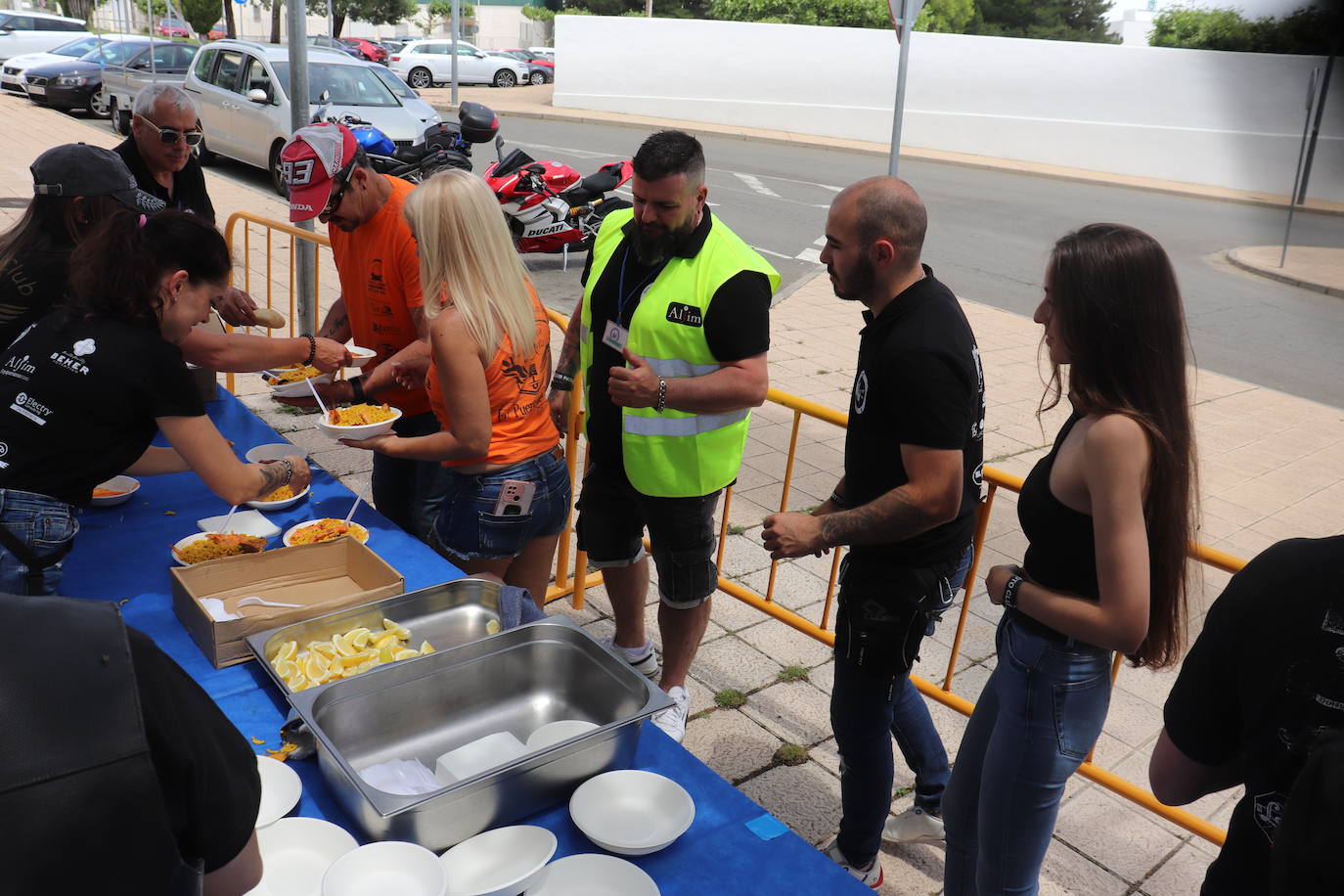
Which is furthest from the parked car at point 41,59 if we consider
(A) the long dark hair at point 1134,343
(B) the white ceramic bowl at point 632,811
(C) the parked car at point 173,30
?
(A) the long dark hair at point 1134,343

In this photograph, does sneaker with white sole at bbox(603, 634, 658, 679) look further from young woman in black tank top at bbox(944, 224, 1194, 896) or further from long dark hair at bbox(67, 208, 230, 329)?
long dark hair at bbox(67, 208, 230, 329)

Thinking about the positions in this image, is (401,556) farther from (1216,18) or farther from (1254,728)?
(1216,18)

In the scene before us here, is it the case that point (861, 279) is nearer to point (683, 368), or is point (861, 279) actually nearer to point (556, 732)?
point (683, 368)

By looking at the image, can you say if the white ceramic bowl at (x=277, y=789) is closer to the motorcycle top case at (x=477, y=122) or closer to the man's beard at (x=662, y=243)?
the man's beard at (x=662, y=243)

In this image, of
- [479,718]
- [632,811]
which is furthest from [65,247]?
[632,811]

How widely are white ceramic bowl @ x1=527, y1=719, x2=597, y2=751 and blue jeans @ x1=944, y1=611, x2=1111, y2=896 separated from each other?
997 millimetres

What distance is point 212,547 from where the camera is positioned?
3.00 m

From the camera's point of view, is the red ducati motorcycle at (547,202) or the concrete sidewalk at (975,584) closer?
the concrete sidewalk at (975,584)

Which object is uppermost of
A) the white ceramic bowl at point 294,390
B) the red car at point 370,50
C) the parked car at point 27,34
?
the red car at point 370,50

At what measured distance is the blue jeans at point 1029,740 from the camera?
7.61ft

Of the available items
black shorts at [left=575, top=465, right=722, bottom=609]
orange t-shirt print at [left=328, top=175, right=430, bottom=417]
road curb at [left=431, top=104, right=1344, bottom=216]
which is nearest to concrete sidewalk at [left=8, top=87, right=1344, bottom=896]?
black shorts at [left=575, top=465, right=722, bottom=609]

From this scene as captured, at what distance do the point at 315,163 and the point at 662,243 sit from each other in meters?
1.32

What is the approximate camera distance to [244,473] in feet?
9.31

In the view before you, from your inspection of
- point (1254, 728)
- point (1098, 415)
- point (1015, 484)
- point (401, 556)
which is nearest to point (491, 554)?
point (401, 556)
